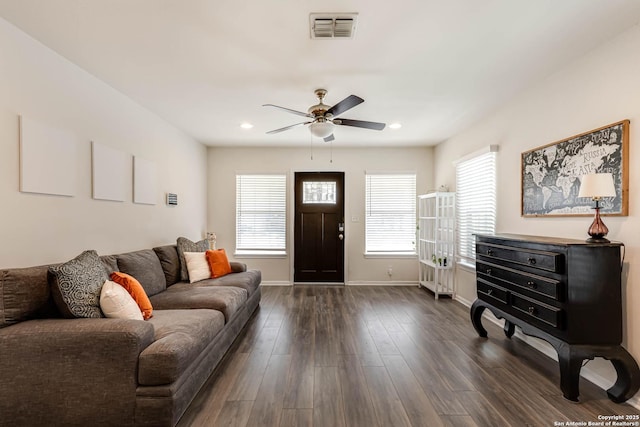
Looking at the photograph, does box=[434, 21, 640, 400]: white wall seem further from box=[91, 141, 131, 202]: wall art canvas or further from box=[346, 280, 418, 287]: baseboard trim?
box=[91, 141, 131, 202]: wall art canvas

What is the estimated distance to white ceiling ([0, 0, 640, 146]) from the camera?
1840 mm

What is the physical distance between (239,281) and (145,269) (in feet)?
3.31

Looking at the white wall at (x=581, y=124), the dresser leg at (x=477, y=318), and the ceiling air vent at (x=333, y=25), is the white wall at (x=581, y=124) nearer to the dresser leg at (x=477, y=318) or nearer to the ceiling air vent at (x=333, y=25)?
the dresser leg at (x=477, y=318)

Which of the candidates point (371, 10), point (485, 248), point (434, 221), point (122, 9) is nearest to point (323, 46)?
point (371, 10)

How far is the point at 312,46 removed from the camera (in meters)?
2.23

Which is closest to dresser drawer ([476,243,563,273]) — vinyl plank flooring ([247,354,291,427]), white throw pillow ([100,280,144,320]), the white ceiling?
the white ceiling

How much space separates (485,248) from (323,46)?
97.0 inches

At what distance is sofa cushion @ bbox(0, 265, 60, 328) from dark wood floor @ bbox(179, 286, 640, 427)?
1185mm

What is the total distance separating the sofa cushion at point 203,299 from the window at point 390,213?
9.97ft

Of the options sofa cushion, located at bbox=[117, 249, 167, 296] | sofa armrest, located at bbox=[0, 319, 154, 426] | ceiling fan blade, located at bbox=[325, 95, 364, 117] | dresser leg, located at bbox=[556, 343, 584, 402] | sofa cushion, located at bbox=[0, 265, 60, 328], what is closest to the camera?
sofa armrest, located at bbox=[0, 319, 154, 426]

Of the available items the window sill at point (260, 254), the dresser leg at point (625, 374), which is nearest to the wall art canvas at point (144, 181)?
the window sill at point (260, 254)

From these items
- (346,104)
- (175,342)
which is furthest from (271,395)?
(346,104)

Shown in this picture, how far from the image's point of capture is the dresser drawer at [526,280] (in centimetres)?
209

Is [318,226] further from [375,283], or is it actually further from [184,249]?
[184,249]
